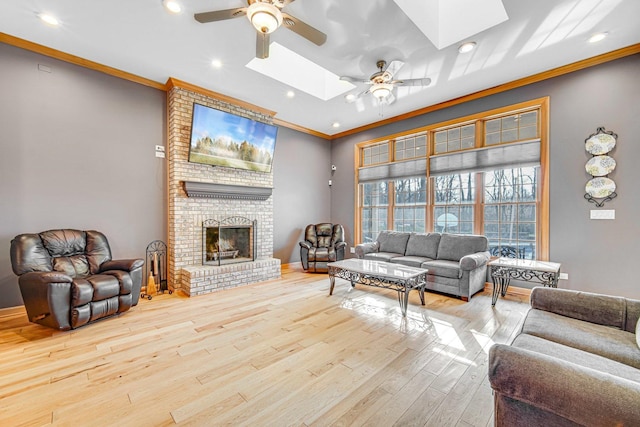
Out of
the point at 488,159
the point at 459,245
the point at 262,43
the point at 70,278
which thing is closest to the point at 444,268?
the point at 459,245

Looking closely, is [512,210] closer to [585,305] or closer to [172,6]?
[585,305]

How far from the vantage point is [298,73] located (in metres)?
4.29

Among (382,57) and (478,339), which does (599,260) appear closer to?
(478,339)

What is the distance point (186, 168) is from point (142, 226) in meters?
1.12

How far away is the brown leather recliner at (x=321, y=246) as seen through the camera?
5480 millimetres

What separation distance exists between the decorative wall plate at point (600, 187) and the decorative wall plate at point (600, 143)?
357 mm

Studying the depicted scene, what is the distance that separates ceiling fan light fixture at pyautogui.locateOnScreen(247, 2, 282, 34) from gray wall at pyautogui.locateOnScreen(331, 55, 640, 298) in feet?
12.8

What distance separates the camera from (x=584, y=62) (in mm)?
3521

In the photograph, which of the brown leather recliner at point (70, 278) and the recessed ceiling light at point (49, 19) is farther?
the recessed ceiling light at point (49, 19)

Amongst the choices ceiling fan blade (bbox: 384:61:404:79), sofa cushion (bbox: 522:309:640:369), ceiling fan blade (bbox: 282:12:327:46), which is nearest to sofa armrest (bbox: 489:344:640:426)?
sofa cushion (bbox: 522:309:640:369)

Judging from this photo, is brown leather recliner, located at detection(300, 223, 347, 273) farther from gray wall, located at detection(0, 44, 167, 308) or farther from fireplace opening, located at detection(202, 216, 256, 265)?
gray wall, located at detection(0, 44, 167, 308)

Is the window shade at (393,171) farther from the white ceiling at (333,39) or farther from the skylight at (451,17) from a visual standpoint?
the skylight at (451,17)

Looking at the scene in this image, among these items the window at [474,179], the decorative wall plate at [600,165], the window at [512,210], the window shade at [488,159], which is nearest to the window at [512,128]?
the window at [474,179]

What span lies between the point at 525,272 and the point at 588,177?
1.58m
